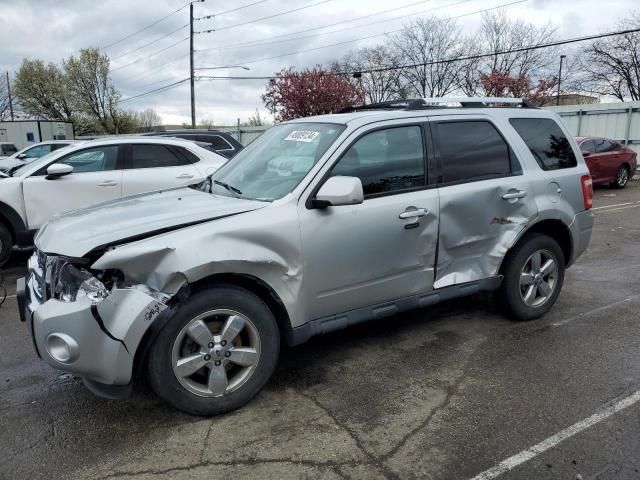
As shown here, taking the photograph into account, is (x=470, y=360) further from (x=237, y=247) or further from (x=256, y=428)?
(x=237, y=247)

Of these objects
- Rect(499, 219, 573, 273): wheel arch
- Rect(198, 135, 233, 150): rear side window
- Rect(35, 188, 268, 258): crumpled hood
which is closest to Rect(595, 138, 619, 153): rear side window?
Rect(198, 135, 233, 150): rear side window

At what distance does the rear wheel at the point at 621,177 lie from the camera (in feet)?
53.0

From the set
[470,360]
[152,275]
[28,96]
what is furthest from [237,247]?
[28,96]

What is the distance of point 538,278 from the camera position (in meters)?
4.71

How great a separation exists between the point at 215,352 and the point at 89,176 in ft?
16.8

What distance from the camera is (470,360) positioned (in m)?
4.05

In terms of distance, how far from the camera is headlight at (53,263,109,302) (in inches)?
111

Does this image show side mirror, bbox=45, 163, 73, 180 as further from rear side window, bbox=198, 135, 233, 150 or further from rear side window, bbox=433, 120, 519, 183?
rear side window, bbox=433, 120, 519, 183

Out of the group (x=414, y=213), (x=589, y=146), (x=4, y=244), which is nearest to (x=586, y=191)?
(x=414, y=213)

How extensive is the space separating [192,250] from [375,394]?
1.55 m

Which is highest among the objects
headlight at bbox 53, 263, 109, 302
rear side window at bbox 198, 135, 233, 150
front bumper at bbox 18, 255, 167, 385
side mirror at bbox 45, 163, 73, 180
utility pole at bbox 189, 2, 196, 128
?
utility pole at bbox 189, 2, 196, 128

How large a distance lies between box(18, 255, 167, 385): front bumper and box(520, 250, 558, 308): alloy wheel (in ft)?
10.5

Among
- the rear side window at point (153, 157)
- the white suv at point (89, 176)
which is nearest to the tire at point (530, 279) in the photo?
the white suv at point (89, 176)

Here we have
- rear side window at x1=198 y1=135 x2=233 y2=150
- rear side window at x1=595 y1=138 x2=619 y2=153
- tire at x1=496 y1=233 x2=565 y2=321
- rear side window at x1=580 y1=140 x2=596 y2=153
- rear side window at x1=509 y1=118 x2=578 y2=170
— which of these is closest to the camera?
tire at x1=496 y1=233 x2=565 y2=321
